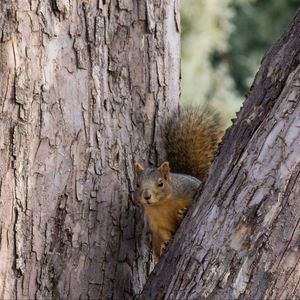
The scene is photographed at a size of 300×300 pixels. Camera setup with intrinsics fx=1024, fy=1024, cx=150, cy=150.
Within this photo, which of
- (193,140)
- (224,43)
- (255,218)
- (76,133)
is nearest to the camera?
(255,218)

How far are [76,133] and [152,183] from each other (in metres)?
0.27

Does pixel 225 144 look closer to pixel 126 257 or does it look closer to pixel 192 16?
pixel 126 257

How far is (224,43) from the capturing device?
21.6 feet

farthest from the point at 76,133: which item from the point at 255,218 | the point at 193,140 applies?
the point at 255,218

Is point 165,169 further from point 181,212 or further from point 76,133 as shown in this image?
point 76,133

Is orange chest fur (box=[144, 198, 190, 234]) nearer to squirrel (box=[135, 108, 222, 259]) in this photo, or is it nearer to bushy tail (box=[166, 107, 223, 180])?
squirrel (box=[135, 108, 222, 259])

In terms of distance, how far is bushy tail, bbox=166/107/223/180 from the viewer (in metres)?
2.91

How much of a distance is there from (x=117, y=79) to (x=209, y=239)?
591mm

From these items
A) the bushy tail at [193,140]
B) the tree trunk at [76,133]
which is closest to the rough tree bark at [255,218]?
the tree trunk at [76,133]

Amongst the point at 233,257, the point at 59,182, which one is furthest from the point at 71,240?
the point at 233,257

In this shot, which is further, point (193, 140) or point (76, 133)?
point (193, 140)

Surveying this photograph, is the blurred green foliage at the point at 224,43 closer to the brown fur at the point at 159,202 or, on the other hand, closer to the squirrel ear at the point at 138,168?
the brown fur at the point at 159,202

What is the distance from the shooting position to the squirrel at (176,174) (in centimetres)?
284

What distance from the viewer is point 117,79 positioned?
2756mm
